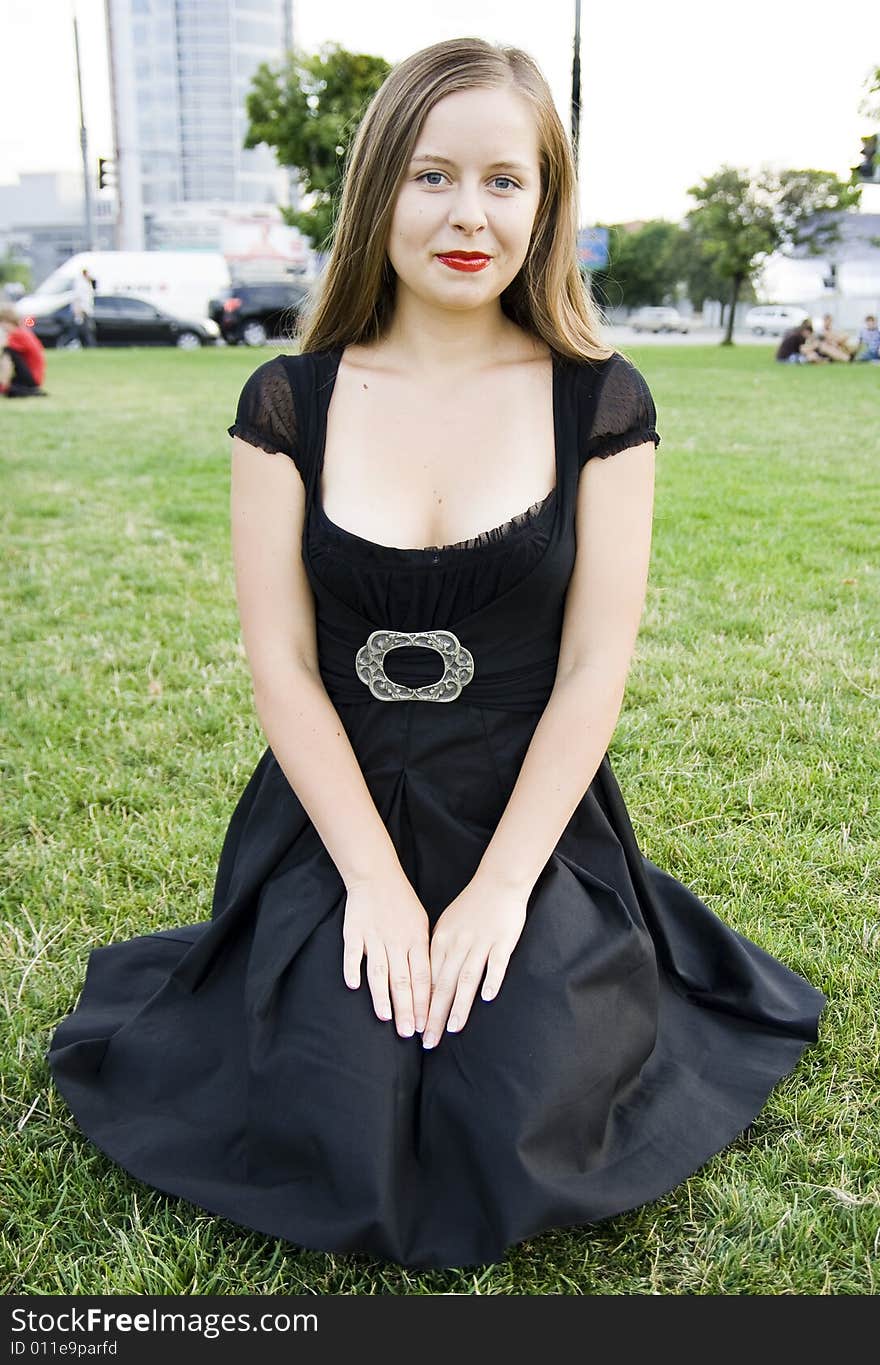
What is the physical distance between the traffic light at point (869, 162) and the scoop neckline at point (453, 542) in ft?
63.6

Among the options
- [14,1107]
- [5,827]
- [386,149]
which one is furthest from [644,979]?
[5,827]

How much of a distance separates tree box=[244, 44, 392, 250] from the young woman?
3481 centimetres

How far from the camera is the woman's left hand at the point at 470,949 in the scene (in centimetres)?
205

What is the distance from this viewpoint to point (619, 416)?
7.34ft

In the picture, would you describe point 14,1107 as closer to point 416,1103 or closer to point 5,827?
point 416,1103

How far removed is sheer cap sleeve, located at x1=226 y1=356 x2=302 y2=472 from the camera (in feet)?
7.38

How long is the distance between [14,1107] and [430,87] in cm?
202

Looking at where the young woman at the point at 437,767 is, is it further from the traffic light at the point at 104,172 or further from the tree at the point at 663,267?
the tree at the point at 663,267

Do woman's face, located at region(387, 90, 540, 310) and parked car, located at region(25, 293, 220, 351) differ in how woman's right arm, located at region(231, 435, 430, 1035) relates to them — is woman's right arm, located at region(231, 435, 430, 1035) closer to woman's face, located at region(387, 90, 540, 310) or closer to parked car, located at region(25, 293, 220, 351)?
woman's face, located at region(387, 90, 540, 310)

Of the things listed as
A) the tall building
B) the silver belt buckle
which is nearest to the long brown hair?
the silver belt buckle

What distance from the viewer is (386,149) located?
2098mm

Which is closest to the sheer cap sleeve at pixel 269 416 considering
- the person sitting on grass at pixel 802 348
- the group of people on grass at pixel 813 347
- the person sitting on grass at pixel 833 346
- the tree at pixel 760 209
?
the group of people on grass at pixel 813 347

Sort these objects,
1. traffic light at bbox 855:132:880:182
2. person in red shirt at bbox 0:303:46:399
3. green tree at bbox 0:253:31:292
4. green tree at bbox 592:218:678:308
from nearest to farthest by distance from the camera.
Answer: person in red shirt at bbox 0:303:46:399
traffic light at bbox 855:132:880:182
green tree at bbox 592:218:678:308
green tree at bbox 0:253:31:292

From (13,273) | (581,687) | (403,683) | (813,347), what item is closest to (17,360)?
(403,683)
